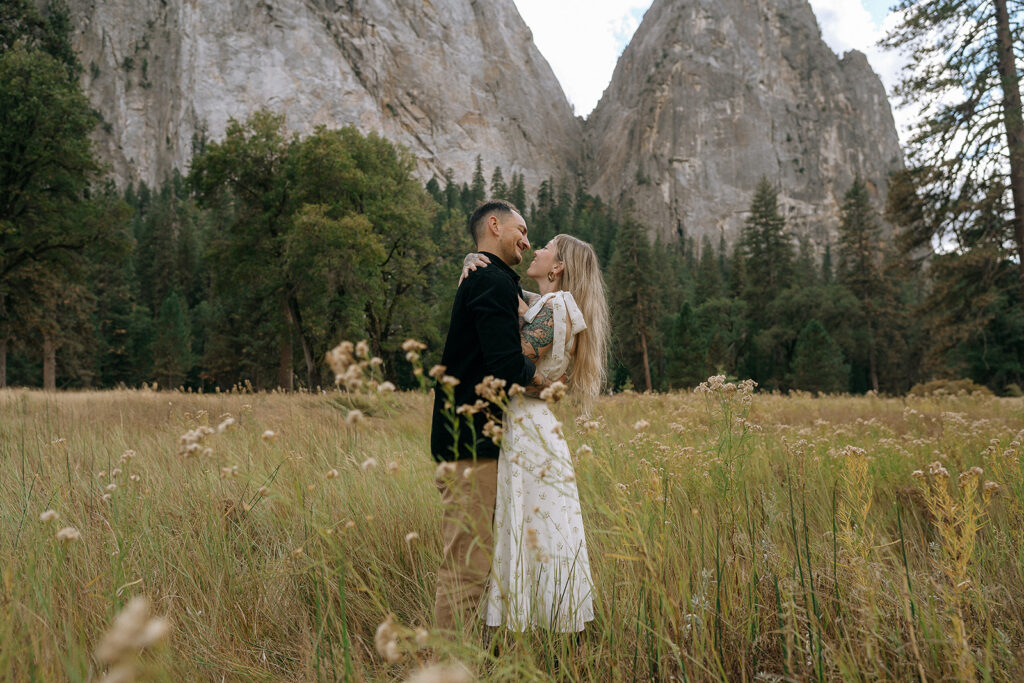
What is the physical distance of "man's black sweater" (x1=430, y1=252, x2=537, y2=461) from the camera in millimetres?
2371

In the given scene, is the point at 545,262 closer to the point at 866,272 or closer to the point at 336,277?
the point at 336,277

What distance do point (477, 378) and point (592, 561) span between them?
1117 millimetres

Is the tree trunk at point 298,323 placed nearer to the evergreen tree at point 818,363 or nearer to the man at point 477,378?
the man at point 477,378

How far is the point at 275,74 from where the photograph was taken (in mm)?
96125

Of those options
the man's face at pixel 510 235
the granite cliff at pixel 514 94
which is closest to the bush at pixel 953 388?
the man's face at pixel 510 235

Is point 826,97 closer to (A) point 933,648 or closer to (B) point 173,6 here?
(B) point 173,6

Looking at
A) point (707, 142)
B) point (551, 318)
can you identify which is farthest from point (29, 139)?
point (707, 142)

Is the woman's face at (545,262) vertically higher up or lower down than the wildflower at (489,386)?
higher up

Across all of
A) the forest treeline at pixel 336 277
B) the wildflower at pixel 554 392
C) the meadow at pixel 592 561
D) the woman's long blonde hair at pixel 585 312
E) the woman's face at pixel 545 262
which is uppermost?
the forest treeline at pixel 336 277

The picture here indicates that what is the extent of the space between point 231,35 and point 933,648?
12022 centimetres

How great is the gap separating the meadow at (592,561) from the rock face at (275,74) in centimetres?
10085

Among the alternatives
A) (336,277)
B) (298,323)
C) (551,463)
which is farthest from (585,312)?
(298,323)

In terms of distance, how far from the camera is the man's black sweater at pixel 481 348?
93.4 inches

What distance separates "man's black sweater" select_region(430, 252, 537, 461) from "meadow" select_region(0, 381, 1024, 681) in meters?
0.47
